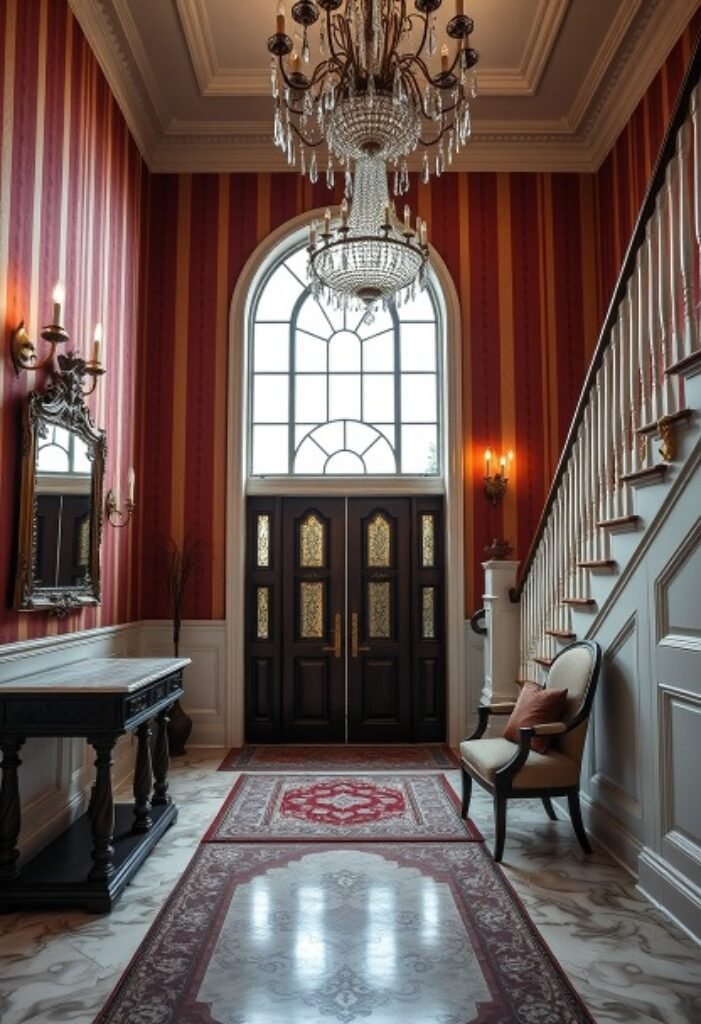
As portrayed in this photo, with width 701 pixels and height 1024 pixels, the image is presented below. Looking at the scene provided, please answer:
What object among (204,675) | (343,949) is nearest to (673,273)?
(343,949)

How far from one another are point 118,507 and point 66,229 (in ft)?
6.68

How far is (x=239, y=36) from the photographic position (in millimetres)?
5887

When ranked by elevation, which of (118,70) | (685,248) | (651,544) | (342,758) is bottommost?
(342,758)

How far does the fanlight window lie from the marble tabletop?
9.68 feet

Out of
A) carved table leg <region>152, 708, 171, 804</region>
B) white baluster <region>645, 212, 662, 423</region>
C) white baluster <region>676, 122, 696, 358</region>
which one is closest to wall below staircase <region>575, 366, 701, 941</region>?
white baluster <region>676, 122, 696, 358</region>

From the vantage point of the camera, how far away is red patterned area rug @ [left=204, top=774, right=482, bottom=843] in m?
4.26

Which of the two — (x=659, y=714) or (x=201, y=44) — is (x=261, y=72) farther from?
(x=659, y=714)

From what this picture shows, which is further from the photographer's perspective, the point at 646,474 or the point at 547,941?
the point at 646,474

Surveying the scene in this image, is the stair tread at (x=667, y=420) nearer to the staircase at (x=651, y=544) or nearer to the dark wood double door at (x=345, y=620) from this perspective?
the staircase at (x=651, y=544)

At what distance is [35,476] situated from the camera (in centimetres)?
404

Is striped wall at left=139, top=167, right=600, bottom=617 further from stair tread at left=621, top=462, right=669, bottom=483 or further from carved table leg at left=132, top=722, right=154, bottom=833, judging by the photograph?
stair tread at left=621, top=462, right=669, bottom=483

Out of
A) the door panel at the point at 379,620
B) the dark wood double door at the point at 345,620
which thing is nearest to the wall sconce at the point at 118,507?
the dark wood double door at the point at 345,620

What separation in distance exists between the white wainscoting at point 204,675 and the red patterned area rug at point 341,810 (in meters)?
1.13

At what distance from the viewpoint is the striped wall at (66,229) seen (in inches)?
150
